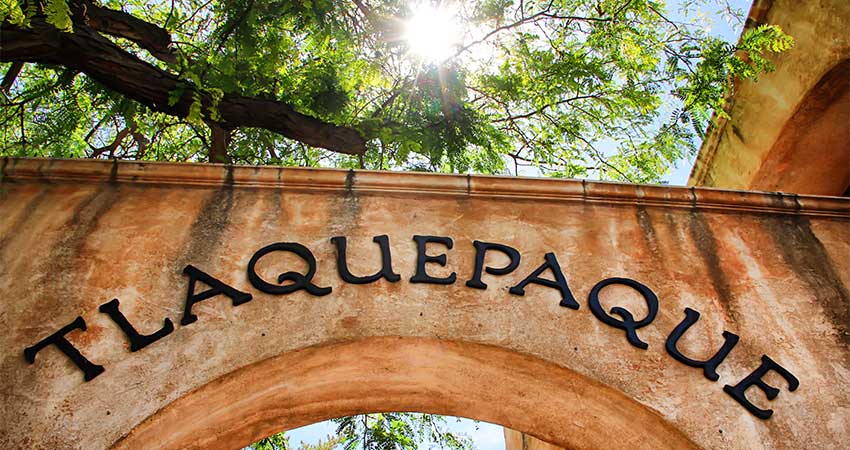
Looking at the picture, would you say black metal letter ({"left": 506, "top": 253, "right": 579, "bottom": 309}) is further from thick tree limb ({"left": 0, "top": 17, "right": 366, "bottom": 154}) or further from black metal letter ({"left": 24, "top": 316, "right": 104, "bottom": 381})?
thick tree limb ({"left": 0, "top": 17, "right": 366, "bottom": 154})

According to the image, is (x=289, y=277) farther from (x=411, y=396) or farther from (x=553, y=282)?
(x=553, y=282)

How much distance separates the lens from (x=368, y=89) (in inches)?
272

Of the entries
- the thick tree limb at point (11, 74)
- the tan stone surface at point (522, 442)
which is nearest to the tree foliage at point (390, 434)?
the tan stone surface at point (522, 442)

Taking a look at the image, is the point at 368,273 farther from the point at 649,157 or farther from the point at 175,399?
the point at 649,157

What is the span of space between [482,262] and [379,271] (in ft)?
1.90

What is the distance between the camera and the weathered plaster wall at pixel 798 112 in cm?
595

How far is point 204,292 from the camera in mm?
3500

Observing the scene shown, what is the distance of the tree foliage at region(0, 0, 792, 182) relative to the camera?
552cm

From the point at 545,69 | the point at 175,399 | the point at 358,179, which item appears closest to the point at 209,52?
the point at 358,179

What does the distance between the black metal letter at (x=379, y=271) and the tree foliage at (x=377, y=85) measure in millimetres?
2076

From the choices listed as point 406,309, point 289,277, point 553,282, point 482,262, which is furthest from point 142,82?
point 553,282

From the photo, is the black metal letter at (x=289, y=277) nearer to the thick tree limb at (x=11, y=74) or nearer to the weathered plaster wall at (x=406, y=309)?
the weathered plaster wall at (x=406, y=309)

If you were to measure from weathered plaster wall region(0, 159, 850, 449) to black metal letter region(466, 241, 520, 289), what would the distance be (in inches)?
2.1

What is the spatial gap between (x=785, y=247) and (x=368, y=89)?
4.24 meters
